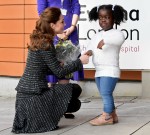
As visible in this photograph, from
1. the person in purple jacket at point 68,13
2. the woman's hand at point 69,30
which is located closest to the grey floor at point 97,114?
the person in purple jacket at point 68,13

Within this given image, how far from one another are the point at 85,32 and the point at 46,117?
9.48 feet

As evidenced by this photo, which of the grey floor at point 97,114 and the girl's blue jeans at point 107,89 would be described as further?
the girl's blue jeans at point 107,89

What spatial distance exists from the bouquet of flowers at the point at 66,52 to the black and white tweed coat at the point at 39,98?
19 cm

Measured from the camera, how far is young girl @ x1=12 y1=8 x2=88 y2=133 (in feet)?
18.8

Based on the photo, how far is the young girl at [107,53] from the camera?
588cm

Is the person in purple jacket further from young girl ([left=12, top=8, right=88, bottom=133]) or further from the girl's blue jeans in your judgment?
the girl's blue jeans

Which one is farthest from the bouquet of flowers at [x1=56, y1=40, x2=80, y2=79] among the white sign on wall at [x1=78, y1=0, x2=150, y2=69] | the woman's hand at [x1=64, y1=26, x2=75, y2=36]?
the white sign on wall at [x1=78, y1=0, x2=150, y2=69]

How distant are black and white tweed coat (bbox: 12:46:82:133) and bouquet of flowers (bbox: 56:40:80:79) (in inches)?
7.5

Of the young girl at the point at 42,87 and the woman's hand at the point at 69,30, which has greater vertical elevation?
the woman's hand at the point at 69,30

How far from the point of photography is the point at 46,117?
19.1 ft

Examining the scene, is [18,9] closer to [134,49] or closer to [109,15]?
[134,49]

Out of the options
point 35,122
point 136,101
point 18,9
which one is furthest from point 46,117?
point 18,9

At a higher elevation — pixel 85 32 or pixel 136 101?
pixel 85 32

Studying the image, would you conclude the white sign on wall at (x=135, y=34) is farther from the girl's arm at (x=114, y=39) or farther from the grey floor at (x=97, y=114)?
the girl's arm at (x=114, y=39)
